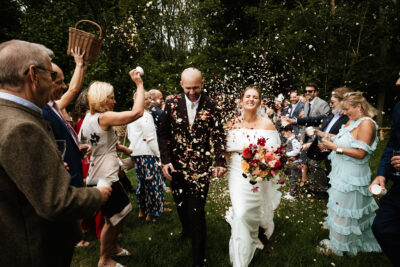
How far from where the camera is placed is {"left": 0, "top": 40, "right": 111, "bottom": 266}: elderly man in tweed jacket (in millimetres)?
1344

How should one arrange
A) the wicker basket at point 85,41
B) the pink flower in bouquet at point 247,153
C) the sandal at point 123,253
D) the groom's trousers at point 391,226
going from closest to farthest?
the groom's trousers at point 391,226, the wicker basket at point 85,41, the pink flower in bouquet at point 247,153, the sandal at point 123,253

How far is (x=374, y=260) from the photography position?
3.65 m

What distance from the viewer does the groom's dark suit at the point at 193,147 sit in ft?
11.5

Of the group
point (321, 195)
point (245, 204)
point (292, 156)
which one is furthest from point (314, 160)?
point (245, 204)

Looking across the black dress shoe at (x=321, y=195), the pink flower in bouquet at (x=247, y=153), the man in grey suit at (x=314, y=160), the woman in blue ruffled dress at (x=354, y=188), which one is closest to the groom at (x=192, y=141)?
the pink flower in bouquet at (x=247, y=153)

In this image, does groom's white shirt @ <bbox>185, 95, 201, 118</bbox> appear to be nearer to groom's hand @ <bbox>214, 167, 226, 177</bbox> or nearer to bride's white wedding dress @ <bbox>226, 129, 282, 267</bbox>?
bride's white wedding dress @ <bbox>226, 129, 282, 267</bbox>

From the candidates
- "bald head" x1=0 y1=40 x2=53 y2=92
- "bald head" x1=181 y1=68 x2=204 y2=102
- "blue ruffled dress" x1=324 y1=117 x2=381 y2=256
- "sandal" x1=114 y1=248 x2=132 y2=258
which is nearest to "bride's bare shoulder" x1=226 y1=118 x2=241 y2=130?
"bald head" x1=181 y1=68 x2=204 y2=102

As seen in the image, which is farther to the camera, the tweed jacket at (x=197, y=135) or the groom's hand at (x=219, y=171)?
the tweed jacket at (x=197, y=135)

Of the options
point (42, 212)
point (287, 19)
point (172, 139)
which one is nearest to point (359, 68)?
point (287, 19)

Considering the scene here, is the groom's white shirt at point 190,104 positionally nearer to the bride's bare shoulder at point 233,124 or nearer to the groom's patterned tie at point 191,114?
the groom's patterned tie at point 191,114

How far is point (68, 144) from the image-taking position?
94.4 inches

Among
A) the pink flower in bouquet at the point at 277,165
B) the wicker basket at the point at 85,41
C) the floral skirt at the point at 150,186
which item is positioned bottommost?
the floral skirt at the point at 150,186

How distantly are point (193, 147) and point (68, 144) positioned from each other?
1.77 m

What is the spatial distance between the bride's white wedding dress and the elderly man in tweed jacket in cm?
223
